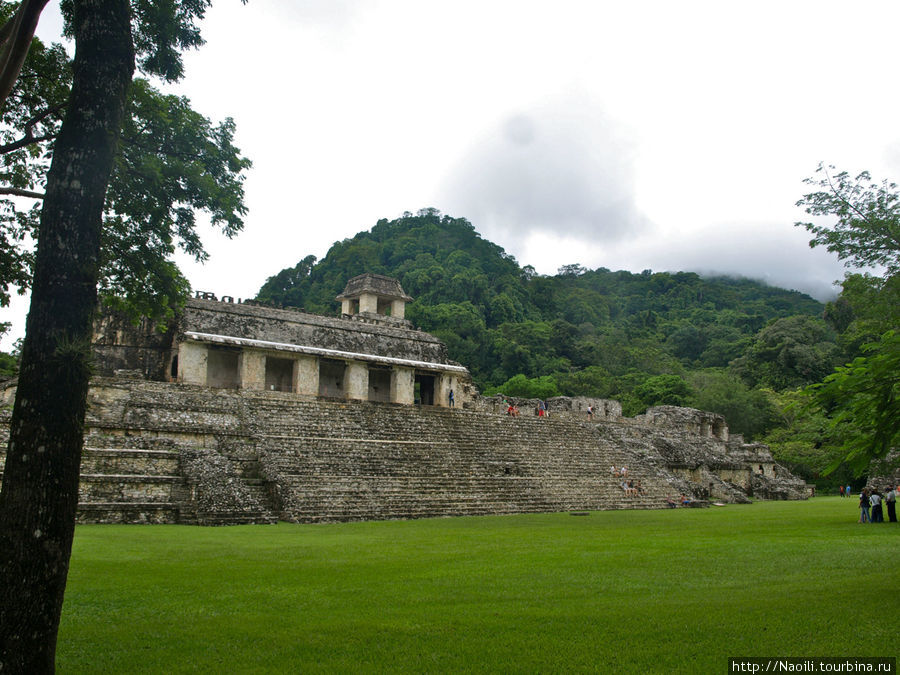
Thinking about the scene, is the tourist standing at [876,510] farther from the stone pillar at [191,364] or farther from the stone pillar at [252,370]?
the stone pillar at [191,364]

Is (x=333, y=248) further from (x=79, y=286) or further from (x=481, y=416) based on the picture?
(x=79, y=286)

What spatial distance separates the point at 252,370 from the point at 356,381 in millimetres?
3637

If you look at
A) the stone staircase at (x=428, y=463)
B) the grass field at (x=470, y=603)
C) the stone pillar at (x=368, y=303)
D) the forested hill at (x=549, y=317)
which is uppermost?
the forested hill at (x=549, y=317)

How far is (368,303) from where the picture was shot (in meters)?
28.2

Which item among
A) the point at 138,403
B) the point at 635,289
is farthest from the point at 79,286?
the point at 635,289

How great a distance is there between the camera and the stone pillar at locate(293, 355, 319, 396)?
2183 centimetres

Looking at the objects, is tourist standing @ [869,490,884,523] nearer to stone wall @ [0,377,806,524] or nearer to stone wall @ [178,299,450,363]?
stone wall @ [0,377,806,524]

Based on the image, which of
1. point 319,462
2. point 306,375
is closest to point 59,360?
point 319,462

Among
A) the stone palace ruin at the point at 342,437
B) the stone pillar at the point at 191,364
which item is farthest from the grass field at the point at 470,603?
the stone pillar at the point at 191,364

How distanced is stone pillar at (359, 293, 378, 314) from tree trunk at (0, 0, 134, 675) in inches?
958

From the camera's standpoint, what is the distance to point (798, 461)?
28453mm

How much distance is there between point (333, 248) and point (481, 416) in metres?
38.0

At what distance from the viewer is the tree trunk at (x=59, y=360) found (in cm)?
310

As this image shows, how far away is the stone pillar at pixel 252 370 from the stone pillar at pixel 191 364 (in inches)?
48.5
